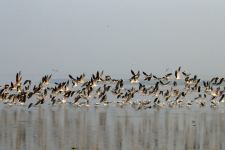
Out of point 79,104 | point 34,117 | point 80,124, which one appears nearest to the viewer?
point 80,124

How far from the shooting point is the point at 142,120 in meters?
33.3

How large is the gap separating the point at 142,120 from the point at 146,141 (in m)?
10.5

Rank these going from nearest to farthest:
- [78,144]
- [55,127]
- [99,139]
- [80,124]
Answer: [78,144] → [99,139] → [55,127] → [80,124]

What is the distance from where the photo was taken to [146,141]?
22.8 m

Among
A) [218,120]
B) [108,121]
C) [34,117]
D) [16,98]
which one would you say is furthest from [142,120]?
[16,98]

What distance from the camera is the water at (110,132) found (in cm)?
2148

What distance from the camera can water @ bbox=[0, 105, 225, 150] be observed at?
2148 cm

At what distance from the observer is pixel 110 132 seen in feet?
85.3

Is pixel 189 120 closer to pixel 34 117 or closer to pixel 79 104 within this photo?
pixel 34 117

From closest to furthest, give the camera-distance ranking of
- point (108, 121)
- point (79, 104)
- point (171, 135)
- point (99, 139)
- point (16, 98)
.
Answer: point (99, 139) < point (171, 135) < point (108, 121) < point (16, 98) < point (79, 104)

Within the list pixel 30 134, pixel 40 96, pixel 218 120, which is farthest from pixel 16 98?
pixel 30 134

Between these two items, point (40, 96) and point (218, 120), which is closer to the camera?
point (218, 120)

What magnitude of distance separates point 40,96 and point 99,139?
82.0 feet

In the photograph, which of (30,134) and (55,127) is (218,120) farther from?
(30,134)
